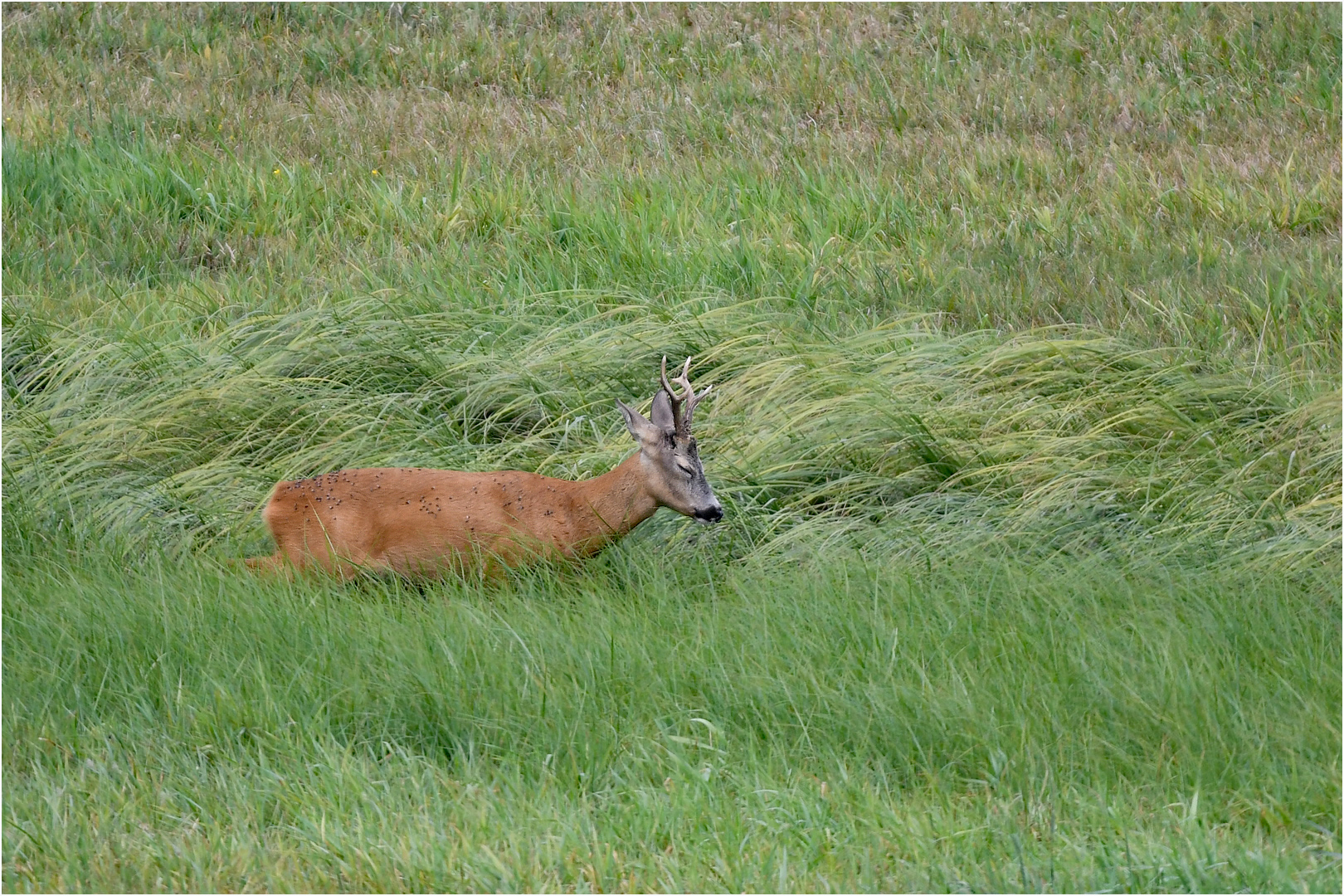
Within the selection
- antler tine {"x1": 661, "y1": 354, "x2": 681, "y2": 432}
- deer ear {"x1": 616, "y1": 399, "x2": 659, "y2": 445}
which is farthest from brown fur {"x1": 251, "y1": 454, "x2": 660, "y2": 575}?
antler tine {"x1": 661, "y1": 354, "x2": 681, "y2": 432}

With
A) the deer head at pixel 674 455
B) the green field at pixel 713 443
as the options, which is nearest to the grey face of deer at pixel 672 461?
the deer head at pixel 674 455

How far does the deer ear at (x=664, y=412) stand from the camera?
19.2 ft

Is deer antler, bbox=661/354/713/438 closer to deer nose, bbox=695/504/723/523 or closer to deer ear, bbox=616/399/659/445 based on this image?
deer ear, bbox=616/399/659/445

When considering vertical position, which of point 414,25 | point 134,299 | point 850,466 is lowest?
point 850,466

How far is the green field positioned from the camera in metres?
4.00

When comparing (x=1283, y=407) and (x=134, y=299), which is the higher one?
(x=134, y=299)

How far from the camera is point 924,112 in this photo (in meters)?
11.5

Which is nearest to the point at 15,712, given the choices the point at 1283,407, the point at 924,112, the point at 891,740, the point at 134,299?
the point at 891,740

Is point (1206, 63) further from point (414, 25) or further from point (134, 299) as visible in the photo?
point (134, 299)

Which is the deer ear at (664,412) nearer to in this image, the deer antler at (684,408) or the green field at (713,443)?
the deer antler at (684,408)

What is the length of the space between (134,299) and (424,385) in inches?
93.2

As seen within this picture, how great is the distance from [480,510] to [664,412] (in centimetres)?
81

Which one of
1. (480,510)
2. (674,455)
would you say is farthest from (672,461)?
(480,510)

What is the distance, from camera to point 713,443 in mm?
6836
